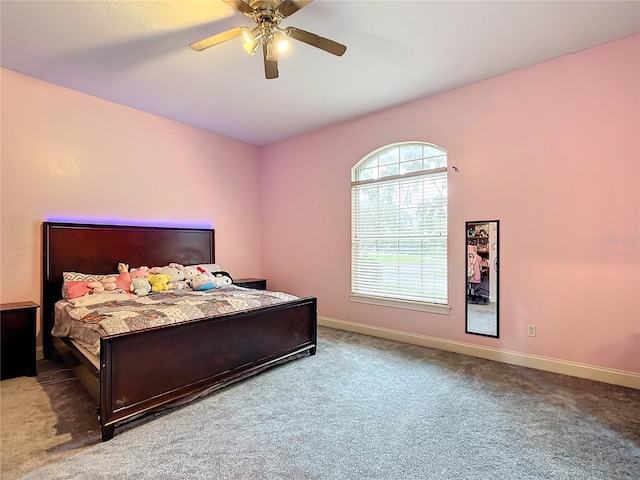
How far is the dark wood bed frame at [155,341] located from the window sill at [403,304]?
106cm

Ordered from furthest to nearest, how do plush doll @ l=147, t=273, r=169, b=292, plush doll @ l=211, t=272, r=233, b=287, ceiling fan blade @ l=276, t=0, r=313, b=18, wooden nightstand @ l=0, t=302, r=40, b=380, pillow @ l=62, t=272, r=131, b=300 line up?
plush doll @ l=211, t=272, r=233, b=287 < plush doll @ l=147, t=273, r=169, b=292 < pillow @ l=62, t=272, r=131, b=300 < wooden nightstand @ l=0, t=302, r=40, b=380 < ceiling fan blade @ l=276, t=0, r=313, b=18

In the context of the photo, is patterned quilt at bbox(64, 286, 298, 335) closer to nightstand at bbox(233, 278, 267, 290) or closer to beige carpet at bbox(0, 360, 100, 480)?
beige carpet at bbox(0, 360, 100, 480)

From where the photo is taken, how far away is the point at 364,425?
2.17 m

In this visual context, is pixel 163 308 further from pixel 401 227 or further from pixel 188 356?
pixel 401 227

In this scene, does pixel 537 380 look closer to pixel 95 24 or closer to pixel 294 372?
pixel 294 372

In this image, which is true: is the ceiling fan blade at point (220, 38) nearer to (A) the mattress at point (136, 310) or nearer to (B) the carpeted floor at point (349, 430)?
(A) the mattress at point (136, 310)

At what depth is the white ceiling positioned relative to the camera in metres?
2.40

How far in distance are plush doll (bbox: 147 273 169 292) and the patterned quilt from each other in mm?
136

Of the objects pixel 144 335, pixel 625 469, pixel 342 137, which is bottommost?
pixel 625 469

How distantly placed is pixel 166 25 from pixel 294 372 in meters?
3.07

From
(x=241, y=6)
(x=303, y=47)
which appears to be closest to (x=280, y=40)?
(x=241, y=6)

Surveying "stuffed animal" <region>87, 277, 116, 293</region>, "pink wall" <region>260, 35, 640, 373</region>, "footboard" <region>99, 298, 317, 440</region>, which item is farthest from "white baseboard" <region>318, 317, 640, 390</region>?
"stuffed animal" <region>87, 277, 116, 293</region>

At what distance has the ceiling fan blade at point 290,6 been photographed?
78.1 inches

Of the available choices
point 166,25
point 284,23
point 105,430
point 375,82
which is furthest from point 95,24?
point 105,430
